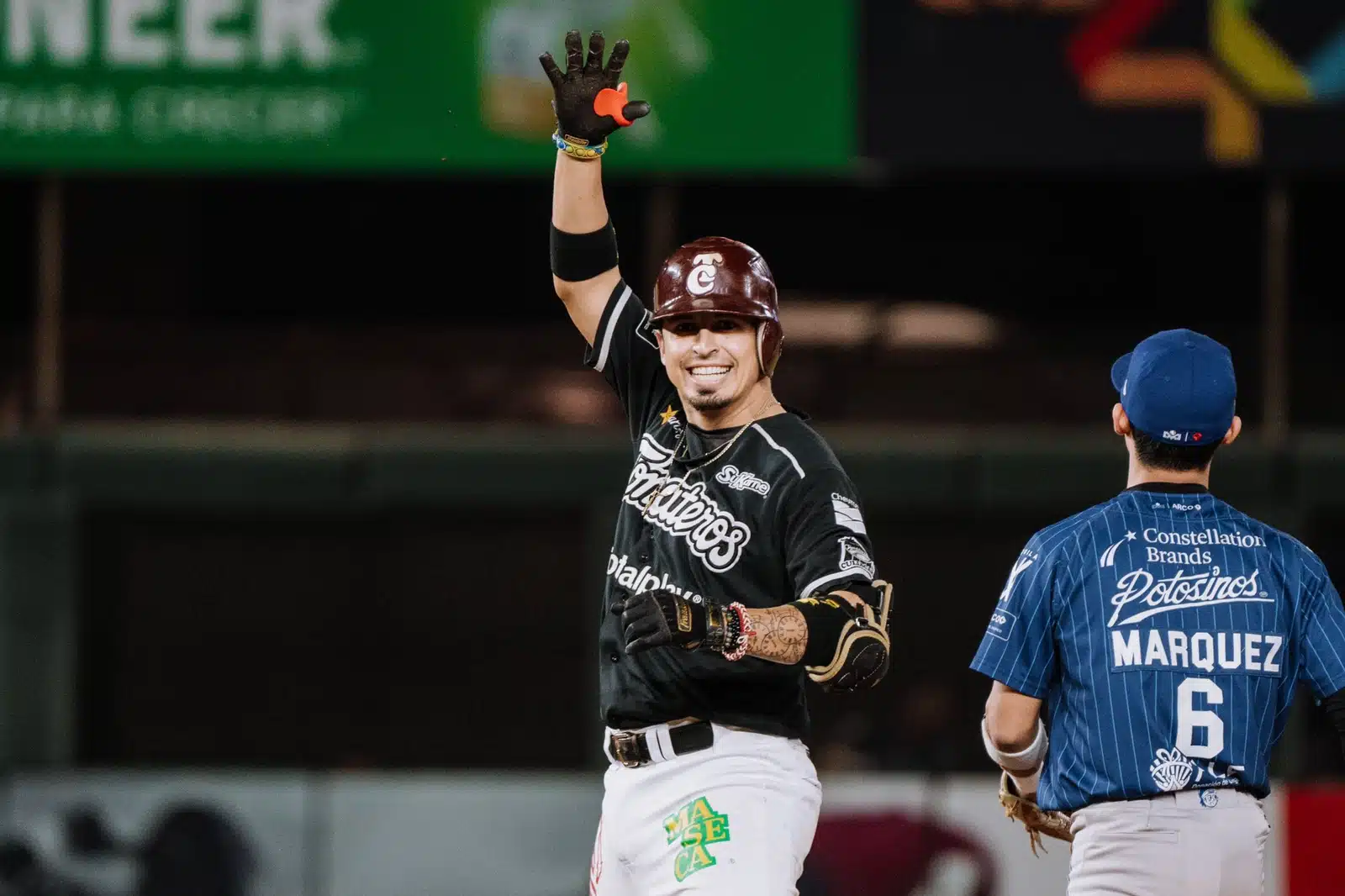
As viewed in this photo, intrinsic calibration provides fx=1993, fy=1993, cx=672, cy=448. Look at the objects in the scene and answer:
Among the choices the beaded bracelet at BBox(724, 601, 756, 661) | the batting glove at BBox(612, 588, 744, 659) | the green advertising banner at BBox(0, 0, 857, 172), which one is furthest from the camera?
the green advertising banner at BBox(0, 0, 857, 172)

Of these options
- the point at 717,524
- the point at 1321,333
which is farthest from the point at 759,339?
the point at 1321,333

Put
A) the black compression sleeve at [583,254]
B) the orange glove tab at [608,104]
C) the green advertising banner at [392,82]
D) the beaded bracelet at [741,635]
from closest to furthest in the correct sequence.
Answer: the beaded bracelet at [741,635] < the orange glove tab at [608,104] < the black compression sleeve at [583,254] < the green advertising banner at [392,82]

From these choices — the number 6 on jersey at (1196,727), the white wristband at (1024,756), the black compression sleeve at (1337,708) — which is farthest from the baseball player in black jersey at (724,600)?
the black compression sleeve at (1337,708)

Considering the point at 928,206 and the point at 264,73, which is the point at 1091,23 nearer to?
the point at 928,206

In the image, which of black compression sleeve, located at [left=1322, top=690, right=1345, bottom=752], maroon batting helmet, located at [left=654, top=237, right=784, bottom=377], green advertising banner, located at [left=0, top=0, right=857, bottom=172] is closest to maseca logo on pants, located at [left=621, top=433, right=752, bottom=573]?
maroon batting helmet, located at [left=654, top=237, right=784, bottom=377]

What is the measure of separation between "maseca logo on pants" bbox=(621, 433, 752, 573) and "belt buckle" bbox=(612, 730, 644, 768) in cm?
42

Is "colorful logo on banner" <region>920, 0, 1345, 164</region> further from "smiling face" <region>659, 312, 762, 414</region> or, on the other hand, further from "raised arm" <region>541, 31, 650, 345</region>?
"smiling face" <region>659, 312, 762, 414</region>

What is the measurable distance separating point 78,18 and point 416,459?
318cm

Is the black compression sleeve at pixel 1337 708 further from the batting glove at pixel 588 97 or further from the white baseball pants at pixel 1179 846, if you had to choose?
the batting glove at pixel 588 97

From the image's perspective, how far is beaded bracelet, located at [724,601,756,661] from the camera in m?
3.97

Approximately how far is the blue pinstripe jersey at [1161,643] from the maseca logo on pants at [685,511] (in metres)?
0.62

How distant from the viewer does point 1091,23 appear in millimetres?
11055

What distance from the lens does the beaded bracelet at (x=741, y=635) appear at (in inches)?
156

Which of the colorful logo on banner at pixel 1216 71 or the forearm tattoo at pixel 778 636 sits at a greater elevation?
the colorful logo on banner at pixel 1216 71
